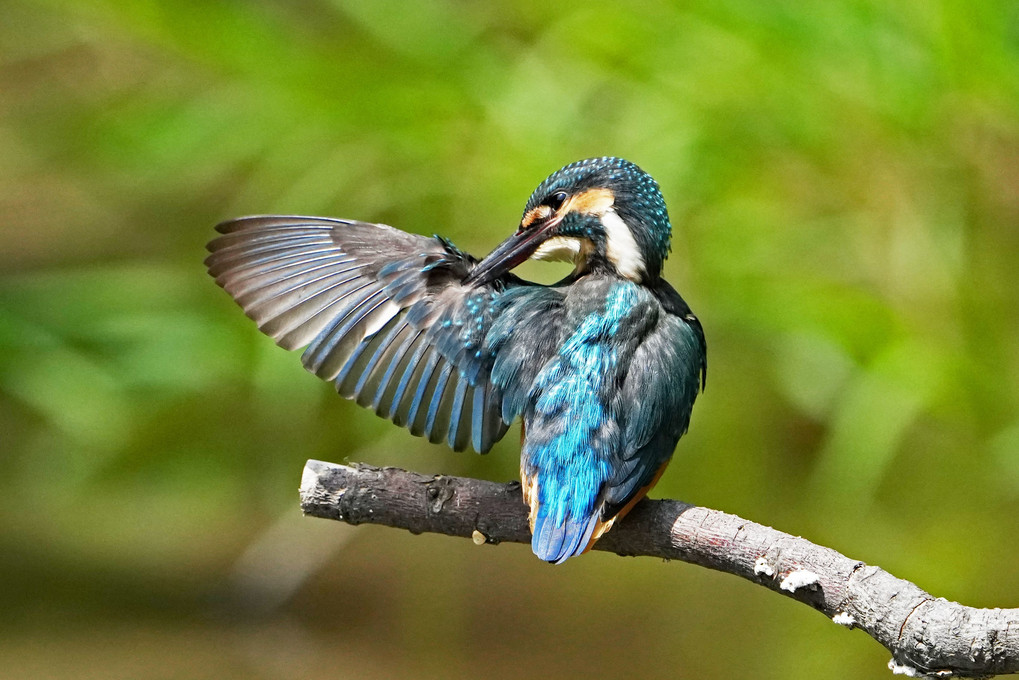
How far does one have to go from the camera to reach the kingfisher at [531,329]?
4.73 feet

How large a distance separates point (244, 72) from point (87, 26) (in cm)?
51

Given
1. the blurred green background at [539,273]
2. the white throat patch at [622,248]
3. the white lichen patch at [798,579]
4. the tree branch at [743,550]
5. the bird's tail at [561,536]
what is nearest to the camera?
the tree branch at [743,550]

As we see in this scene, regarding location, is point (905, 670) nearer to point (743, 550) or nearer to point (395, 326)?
point (743, 550)

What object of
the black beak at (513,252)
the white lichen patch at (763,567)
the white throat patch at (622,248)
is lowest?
the white lichen patch at (763,567)

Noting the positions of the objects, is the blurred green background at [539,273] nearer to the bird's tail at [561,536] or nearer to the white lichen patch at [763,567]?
the bird's tail at [561,536]

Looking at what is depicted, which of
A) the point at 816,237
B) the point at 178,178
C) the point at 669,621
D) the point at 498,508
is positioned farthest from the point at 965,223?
the point at 178,178

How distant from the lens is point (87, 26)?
124 inches

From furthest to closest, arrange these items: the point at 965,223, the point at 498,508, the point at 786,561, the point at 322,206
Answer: the point at 322,206
the point at 965,223
the point at 498,508
the point at 786,561

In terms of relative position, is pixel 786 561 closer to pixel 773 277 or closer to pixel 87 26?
pixel 773 277

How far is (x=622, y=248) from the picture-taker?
157 centimetres

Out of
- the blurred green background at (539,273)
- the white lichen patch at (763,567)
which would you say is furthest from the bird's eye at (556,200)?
the blurred green background at (539,273)

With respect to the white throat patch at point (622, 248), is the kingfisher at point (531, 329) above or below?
below

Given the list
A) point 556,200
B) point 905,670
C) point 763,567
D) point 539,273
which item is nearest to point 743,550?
point 763,567

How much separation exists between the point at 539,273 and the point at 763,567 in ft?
4.93
